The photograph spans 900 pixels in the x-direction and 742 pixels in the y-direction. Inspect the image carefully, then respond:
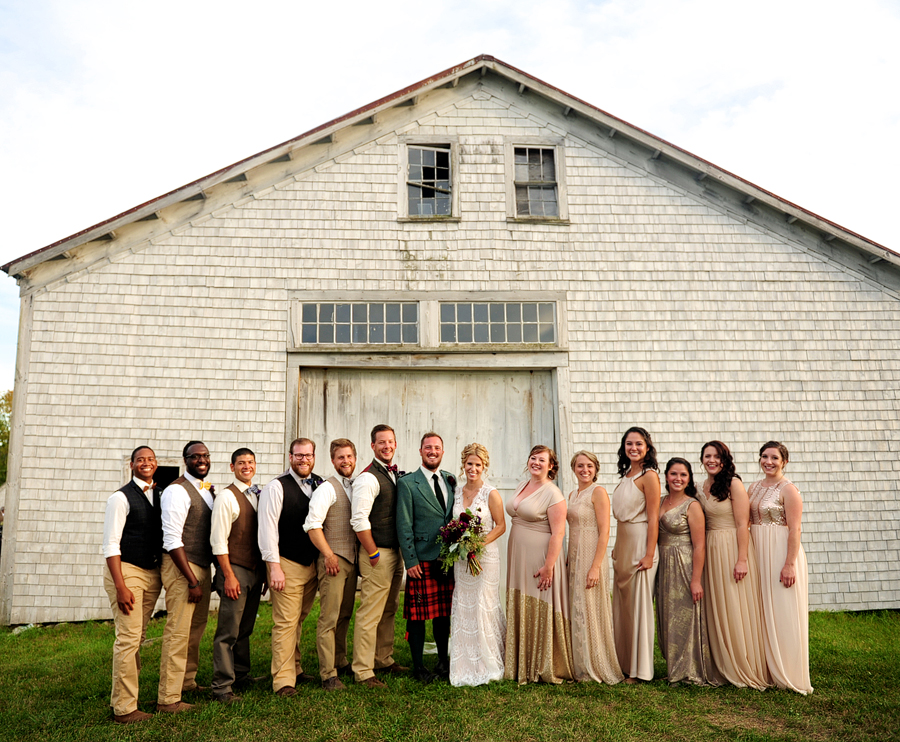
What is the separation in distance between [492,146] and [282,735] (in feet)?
25.2

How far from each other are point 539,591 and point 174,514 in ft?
9.29

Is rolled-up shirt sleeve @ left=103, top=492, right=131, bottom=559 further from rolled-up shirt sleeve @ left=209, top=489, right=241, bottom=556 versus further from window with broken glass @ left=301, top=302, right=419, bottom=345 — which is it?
window with broken glass @ left=301, top=302, right=419, bottom=345

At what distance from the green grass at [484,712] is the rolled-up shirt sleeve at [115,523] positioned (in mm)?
1161

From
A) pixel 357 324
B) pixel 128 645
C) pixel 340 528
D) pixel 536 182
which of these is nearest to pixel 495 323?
pixel 357 324

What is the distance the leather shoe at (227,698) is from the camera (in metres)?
5.01

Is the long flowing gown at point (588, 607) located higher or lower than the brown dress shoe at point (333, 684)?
higher

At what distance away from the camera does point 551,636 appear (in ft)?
17.9

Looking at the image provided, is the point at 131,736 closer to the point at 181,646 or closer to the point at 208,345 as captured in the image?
the point at 181,646

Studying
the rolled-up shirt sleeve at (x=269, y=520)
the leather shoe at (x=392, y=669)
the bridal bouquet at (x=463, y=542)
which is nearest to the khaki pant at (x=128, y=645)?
the rolled-up shirt sleeve at (x=269, y=520)

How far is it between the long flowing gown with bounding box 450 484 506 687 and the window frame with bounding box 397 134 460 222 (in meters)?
4.80

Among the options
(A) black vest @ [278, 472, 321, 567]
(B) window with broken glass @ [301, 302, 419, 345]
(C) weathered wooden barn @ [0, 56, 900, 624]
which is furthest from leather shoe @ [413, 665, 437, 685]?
(B) window with broken glass @ [301, 302, 419, 345]

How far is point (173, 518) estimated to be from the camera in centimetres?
494

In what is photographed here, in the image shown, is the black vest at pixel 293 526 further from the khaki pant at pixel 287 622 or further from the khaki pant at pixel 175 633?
the khaki pant at pixel 175 633

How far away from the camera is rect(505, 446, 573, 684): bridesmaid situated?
17.8ft
